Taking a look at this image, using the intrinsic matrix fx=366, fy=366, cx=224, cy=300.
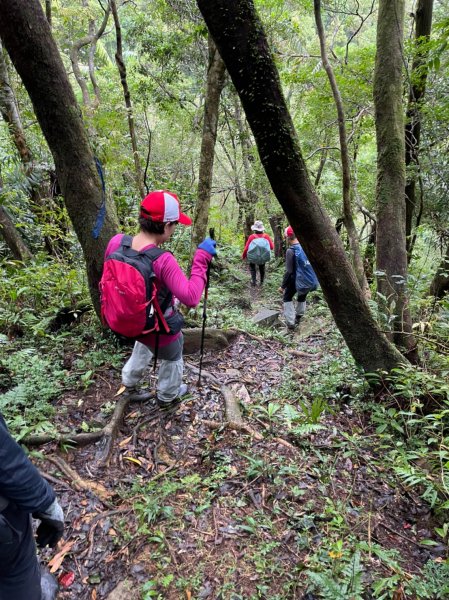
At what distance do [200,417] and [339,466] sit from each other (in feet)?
5.16

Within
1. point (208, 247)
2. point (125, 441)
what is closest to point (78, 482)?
point (125, 441)

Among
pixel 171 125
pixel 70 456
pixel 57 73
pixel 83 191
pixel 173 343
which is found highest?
pixel 171 125

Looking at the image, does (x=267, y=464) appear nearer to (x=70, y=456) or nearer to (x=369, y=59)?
(x=70, y=456)

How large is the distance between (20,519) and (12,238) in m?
6.05

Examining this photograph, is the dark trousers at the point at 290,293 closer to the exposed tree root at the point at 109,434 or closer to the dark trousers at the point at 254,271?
the dark trousers at the point at 254,271

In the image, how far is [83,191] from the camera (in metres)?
4.62

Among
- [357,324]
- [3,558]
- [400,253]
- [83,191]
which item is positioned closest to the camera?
[3,558]

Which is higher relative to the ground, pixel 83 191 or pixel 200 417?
pixel 83 191

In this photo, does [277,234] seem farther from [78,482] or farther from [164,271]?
[78,482]

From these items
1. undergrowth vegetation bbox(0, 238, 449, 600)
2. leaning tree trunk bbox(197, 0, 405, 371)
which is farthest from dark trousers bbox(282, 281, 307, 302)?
leaning tree trunk bbox(197, 0, 405, 371)

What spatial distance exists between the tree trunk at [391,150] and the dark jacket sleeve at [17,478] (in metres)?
4.57

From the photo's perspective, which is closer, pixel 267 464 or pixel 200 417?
pixel 267 464

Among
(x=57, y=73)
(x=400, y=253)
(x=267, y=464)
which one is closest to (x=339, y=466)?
(x=267, y=464)

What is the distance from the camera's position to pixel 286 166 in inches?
135
